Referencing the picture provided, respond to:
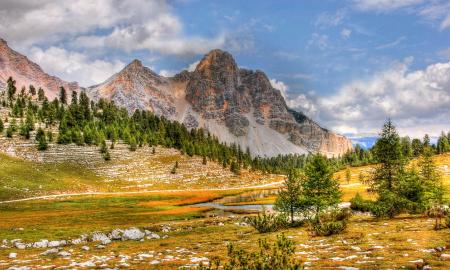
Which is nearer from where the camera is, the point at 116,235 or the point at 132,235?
the point at 132,235

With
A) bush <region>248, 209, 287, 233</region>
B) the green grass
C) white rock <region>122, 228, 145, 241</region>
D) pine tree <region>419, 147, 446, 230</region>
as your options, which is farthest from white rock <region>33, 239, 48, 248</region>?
the green grass

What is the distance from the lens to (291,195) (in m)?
45.5

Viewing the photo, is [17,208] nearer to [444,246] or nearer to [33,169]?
[33,169]

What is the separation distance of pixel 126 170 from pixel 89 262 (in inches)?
6222

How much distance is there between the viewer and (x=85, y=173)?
16388cm

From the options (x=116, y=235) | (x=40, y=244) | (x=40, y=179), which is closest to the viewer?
(x=40, y=244)

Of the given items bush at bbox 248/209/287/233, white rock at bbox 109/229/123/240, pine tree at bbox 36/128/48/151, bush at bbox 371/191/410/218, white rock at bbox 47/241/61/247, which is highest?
pine tree at bbox 36/128/48/151

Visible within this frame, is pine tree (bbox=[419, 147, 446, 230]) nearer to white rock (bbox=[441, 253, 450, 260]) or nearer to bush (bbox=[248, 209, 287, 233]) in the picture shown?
bush (bbox=[248, 209, 287, 233])

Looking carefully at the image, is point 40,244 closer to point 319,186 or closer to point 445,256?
point 319,186

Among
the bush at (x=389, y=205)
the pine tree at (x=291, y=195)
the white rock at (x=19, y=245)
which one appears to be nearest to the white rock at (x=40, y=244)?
the white rock at (x=19, y=245)

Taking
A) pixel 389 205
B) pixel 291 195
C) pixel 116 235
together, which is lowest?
pixel 116 235

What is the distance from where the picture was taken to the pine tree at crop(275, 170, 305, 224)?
4531cm

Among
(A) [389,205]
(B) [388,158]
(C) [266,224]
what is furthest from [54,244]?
(B) [388,158]

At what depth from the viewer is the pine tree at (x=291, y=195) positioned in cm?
4531
